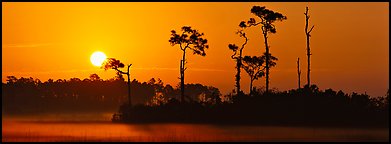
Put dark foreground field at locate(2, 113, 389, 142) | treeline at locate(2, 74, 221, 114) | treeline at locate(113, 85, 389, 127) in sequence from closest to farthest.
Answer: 1. dark foreground field at locate(2, 113, 389, 142)
2. treeline at locate(113, 85, 389, 127)
3. treeline at locate(2, 74, 221, 114)

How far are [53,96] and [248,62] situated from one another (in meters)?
113

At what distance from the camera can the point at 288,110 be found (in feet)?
247

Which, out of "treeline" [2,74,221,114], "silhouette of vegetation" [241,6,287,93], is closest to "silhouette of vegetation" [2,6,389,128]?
"silhouette of vegetation" [241,6,287,93]

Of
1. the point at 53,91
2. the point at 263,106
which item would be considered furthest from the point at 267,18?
the point at 53,91

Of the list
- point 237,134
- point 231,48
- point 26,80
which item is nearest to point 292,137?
point 237,134

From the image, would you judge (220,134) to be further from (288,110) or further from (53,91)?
(53,91)

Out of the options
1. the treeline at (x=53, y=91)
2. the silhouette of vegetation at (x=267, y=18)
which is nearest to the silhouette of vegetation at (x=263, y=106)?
the silhouette of vegetation at (x=267, y=18)

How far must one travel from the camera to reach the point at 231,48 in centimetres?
8512

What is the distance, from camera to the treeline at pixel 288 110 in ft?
238

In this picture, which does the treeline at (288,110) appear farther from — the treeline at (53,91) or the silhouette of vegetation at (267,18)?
the treeline at (53,91)

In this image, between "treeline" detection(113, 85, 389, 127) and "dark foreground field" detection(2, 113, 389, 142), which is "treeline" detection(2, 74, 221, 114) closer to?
"treeline" detection(113, 85, 389, 127)

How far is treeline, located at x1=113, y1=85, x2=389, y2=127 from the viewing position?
72625 millimetres

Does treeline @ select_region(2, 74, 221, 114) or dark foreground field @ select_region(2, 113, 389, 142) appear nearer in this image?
dark foreground field @ select_region(2, 113, 389, 142)

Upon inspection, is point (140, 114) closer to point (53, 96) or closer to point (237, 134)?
point (237, 134)
